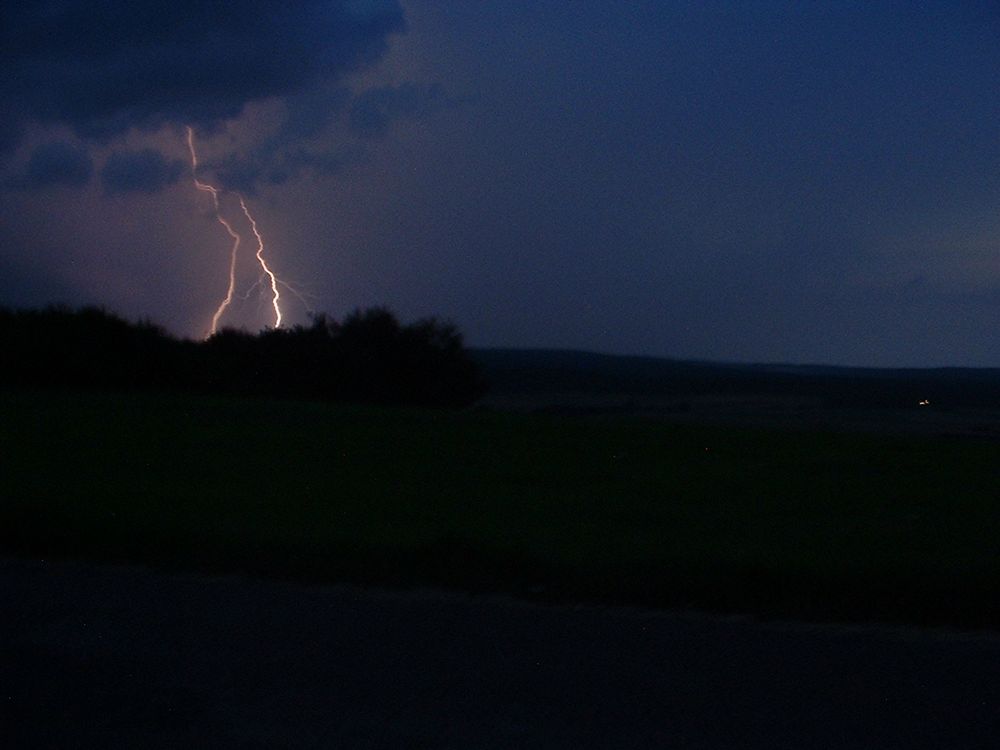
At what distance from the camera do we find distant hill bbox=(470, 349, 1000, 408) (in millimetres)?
39062

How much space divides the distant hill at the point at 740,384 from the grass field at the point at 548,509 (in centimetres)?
1986

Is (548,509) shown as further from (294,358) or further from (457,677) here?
(294,358)

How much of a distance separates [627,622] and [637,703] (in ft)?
4.98

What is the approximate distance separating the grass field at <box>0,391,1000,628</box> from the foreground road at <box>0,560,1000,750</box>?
719 millimetres

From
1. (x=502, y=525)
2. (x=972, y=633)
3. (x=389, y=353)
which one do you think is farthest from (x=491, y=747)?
(x=389, y=353)

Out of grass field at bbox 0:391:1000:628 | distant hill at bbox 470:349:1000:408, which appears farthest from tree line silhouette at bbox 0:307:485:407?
grass field at bbox 0:391:1000:628

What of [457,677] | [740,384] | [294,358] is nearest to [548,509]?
[457,677]

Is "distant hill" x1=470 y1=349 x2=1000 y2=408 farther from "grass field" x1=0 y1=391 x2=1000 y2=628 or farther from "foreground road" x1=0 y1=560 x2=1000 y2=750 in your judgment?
"foreground road" x1=0 y1=560 x2=1000 y2=750

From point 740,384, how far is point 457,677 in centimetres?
5305

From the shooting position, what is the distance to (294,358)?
42406mm

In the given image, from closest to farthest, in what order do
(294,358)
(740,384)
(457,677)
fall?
(457,677)
(294,358)
(740,384)

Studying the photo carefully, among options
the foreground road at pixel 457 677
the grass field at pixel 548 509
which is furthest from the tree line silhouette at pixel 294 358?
the foreground road at pixel 457 677

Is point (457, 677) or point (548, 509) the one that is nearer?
point (457, 677)

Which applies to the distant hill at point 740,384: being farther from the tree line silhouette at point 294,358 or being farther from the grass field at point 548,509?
the grass field at point 548,509
